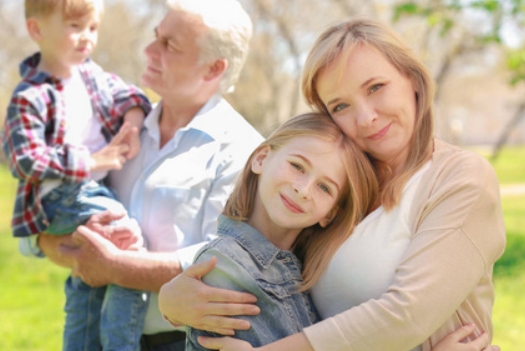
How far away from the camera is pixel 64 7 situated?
3.05 metres

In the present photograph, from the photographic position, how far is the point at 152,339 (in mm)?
2936

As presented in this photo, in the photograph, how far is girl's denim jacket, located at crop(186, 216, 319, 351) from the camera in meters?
2.14

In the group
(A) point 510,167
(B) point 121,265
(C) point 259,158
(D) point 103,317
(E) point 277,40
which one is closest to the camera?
(C) point 259,158

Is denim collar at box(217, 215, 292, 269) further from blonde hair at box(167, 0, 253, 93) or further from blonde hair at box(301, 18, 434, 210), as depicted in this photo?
blonde hair at box(167, 0, 253, 93)

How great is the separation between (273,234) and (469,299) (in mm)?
608

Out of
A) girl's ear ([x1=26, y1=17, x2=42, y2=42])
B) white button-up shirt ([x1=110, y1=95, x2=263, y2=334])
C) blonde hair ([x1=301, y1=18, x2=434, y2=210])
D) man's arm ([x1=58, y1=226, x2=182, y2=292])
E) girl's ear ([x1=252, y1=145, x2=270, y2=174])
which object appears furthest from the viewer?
girl's ear ([x1=26, y1=17, x2=42, y2=42])

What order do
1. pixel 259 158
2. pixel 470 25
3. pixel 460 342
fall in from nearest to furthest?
pixel 460 342
pixel 259 158
pixel 470 25

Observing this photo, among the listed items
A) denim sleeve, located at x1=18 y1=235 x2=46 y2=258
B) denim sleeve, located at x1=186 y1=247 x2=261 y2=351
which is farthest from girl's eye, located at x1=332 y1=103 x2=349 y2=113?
denim sleeve, located at x1=18 y1=235 x2=46 y2=258

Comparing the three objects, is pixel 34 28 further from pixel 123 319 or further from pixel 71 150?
pixel 123 319

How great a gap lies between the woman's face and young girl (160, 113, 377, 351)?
0.07m

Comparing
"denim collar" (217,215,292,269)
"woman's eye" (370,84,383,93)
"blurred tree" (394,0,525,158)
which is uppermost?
"woman's eye" (370,84,383,93)

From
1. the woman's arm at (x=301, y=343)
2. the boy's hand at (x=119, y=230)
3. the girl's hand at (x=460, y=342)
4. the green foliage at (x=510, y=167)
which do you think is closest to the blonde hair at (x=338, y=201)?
the woman's arm at (x=301, y=343)

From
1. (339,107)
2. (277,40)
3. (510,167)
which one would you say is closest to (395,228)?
(339,107)

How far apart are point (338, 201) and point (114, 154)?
Answer: 110cm
